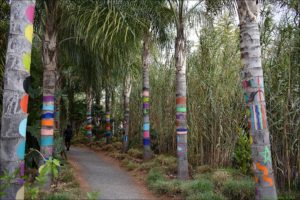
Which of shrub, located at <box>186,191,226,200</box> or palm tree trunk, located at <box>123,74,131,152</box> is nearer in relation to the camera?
shrub, located at <box>186,191,226,200</box>

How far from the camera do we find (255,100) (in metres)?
3.42

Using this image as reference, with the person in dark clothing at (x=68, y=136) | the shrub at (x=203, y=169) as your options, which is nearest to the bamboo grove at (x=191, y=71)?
the shrub at (x=203, y=169)

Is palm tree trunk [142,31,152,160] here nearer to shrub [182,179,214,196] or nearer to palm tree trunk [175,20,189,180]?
palm tree trunk [175,20,189,180]

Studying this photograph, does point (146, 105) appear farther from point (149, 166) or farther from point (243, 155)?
point (243, 155)

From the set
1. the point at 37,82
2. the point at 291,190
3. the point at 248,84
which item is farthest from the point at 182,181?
the point at 37,82

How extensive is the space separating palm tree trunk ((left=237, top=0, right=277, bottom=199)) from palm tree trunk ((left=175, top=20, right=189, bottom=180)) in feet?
8.41

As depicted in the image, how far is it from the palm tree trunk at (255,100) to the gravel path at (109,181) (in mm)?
2367

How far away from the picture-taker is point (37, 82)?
7055 mm

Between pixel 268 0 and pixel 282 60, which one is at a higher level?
pixel 268 0

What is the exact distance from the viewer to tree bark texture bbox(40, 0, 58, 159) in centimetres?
516

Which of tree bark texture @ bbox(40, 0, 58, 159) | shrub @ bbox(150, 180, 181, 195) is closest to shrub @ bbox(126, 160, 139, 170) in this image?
shrub @ bbox(150, 180, 181, 195)

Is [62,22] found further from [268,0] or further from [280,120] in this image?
[280,120]

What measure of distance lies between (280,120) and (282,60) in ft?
3.29

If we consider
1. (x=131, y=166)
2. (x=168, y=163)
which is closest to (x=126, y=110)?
(x=131, y=166)
